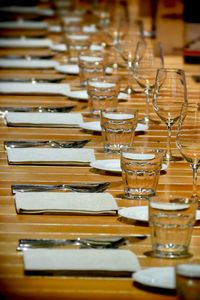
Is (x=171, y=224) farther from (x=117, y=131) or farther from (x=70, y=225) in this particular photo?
(x=117, y=131)

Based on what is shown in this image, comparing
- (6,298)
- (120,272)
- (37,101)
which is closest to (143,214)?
(120,272)

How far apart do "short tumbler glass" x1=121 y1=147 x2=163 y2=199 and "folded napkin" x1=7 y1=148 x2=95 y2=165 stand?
16.3 inches

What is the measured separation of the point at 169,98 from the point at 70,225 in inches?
37.9

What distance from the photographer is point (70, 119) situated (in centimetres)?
425

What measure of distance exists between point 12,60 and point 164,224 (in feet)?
12.7

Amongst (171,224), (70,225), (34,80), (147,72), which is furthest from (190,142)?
(34,80)

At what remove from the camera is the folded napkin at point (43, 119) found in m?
4.16

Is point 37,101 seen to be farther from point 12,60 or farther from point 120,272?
point 120,272

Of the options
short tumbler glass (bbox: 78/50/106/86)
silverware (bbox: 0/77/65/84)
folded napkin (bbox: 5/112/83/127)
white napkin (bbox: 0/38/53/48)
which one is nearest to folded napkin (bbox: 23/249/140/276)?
folded napkin (bbox: 5/112/83/127)

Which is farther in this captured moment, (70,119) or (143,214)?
(70,119)

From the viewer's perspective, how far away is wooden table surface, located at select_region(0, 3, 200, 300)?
2.22 metres

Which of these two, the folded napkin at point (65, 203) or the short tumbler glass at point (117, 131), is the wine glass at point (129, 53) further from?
the folded napkin at point (65, 203)

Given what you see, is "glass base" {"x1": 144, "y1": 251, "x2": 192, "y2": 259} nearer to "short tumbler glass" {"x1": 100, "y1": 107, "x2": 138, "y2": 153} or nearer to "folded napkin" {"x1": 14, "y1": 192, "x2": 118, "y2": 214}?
"folded napkin" {"x1": 14, "y1": 192, "x2": 118, "y2": 214}

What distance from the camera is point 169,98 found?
3.59m
